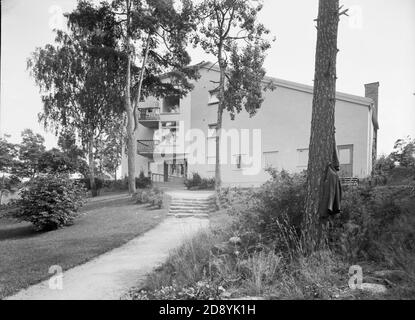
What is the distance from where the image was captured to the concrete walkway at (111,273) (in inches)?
223

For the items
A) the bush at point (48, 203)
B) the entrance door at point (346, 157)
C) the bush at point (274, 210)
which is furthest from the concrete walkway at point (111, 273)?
the entrance door at point (346, 157)

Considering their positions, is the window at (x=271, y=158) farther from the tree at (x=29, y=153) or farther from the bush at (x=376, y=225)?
the tree at (x=29, y=153)

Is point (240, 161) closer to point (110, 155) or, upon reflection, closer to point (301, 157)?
point (301, 157)

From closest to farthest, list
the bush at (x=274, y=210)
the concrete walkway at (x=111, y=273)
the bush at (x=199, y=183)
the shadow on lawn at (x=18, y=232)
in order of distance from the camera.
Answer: the concrete walkway at (x=111, y=273) → the bush at (x=274, y=210) → the shadow on lawn at (x=18, y=232) → the bush at (x=199, y=183)

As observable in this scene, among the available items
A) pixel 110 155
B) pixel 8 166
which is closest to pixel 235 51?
pixel 8 166

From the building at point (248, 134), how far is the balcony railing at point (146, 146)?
9 cm

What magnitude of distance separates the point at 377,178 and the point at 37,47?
27512mm

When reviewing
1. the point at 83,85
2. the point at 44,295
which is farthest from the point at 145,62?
the point at 44,295

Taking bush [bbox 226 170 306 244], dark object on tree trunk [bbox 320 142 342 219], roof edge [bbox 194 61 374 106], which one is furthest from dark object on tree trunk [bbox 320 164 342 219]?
roof edge [bbox 194 61 374 106]

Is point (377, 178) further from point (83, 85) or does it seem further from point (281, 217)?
point (83, 85)

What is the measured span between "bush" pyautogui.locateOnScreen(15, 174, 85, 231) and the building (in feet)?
40.0

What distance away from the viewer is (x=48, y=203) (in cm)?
1354

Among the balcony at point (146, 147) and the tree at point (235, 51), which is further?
the balcony at point (146, 147)

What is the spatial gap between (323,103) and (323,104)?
2 centimetres
